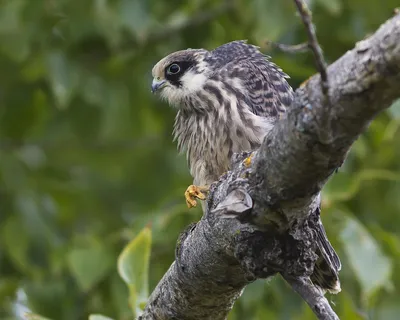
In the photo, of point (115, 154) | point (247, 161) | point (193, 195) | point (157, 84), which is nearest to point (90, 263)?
point (157, 84)

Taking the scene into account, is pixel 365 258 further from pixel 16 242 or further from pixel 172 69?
pixel 16 242

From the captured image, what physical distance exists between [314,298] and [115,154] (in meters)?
5.00

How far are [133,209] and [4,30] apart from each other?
6.11 ft

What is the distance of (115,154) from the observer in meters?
7.36

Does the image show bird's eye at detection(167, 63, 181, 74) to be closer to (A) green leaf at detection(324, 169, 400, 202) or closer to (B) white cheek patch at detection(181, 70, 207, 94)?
(B) white cheek patch at detection(181, 70, 207, 94)

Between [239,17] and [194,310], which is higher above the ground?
[239,17]

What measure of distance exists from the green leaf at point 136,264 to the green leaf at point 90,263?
1.17m

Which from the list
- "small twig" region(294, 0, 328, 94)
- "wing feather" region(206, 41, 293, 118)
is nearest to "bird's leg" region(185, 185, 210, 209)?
"wing feather" region(206, 41, 293, 118)

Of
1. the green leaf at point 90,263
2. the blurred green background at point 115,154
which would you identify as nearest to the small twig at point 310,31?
the blurred green background at point 115,154

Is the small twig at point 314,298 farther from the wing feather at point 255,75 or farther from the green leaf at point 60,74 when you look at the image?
the green leaf at point 60,74

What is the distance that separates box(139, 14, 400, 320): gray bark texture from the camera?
2127mm

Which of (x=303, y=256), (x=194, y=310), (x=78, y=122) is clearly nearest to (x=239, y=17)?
(x=78, y=122)

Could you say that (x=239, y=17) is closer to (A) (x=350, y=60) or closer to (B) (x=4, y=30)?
(B) (x=4, y=30)

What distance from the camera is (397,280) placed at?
514cm
